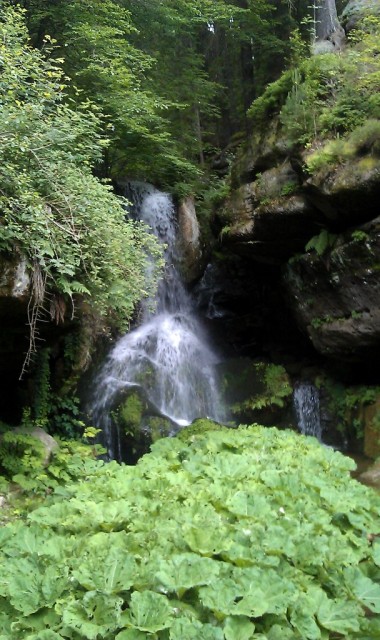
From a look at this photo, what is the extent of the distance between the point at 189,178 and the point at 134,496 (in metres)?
11.3

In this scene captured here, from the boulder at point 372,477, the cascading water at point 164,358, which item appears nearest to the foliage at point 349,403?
the boulder at point 372,477

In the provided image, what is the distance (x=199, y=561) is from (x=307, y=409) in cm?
821

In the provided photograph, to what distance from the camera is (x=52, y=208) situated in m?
5.77

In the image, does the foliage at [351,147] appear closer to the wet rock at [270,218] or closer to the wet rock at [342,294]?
the wet rock at [270,218]

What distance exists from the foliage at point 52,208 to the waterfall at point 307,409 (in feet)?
16.9

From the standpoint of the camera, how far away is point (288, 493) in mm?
3654

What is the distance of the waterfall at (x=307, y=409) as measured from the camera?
33.4ft

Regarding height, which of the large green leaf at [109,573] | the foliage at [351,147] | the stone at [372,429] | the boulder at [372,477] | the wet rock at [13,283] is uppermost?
the foliage at [351,147]

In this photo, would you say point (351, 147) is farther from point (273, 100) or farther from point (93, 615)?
point (93, 615)

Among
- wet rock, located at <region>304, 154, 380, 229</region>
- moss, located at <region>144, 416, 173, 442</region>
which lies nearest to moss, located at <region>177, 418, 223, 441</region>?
moss, located at <region>144, 416, 173, 442</region>

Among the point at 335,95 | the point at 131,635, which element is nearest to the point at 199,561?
the point at 131,635

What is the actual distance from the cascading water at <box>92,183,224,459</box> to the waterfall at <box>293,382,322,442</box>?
5.38 feet

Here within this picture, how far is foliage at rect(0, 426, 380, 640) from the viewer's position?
7.60ft

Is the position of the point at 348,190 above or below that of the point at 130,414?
above
